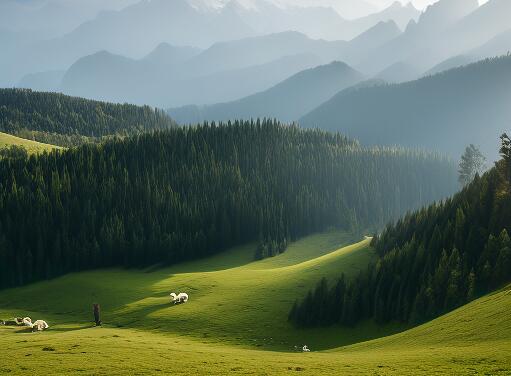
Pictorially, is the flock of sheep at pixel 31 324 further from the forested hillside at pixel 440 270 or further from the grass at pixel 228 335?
the forested hillside at pixel 440 270

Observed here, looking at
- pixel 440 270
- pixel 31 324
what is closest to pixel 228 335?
pixel 31 324

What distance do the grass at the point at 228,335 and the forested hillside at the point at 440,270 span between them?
3.58 metres

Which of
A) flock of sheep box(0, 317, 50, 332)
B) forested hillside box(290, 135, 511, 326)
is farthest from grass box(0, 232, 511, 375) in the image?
forested hillside box(290, 135, 511, 326)

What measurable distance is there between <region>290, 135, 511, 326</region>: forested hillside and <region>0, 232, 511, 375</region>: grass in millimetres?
3585

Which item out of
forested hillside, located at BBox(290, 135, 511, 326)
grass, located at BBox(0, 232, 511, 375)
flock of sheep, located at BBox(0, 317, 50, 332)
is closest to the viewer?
grass, located at BBox(0, 232, 511, 375)

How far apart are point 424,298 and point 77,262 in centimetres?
14036

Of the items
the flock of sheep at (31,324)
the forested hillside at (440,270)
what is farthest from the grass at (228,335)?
the forested hillside at (440,270)

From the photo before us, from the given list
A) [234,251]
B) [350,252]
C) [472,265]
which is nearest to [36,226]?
[234,251]

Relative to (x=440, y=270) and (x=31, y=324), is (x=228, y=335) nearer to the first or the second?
(x=31, y=324)

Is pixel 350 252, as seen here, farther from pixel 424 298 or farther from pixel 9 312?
pixel 9 312

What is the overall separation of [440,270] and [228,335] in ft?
103

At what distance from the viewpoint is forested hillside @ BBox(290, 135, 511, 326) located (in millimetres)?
64938

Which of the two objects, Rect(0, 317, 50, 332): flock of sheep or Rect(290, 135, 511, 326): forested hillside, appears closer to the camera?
Rect(290, 135, 511, 326): forested hillside

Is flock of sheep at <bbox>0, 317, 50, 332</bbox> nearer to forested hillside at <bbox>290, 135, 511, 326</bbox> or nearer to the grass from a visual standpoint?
the grass
